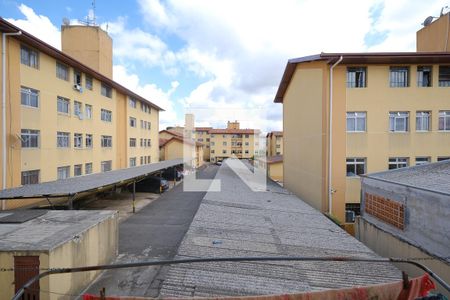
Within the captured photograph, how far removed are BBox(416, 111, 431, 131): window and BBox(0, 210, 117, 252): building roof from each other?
53.6ft

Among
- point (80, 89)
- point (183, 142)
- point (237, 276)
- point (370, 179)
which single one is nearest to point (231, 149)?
point (183, 142)

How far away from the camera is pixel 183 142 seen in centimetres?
4238

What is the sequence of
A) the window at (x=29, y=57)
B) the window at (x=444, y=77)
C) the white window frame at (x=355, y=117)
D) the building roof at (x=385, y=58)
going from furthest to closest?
the window at (x=444, y=77) → the white window frame at (x=355, y=117) → the window at (x=29, y=57) → the building roof at (x=385, y=58)

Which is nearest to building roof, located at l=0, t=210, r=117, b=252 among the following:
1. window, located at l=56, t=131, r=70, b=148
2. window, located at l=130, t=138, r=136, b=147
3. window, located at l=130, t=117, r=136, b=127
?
window, located at l=56, t=131, r=70, b=148

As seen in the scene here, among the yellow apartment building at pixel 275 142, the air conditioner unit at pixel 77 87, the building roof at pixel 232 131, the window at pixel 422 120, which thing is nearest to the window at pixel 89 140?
the air conditioner unit at pixel 77 87

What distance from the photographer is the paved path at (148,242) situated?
752 cm

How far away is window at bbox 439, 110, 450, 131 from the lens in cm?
1448

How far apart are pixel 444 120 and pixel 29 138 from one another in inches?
914

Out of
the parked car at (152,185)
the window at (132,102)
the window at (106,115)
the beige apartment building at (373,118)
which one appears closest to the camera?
the beige apartment building at (373,118)

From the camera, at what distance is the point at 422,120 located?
14516 mm

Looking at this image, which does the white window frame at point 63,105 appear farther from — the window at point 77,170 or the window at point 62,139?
the window at point 77,170

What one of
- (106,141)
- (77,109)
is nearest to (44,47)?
(77,109)

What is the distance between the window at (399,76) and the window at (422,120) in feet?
6.04

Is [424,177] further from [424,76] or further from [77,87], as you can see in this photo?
[77,87]
